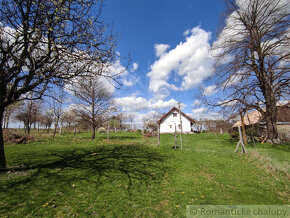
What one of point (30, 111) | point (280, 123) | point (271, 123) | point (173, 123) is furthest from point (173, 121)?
point (30, 111)

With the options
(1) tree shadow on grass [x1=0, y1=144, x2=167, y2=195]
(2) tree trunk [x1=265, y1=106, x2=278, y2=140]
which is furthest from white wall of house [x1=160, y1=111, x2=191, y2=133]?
(1) tree shadow on grass [x1=0, y1=144, x2=167, y2=195]

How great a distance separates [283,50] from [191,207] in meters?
15.2

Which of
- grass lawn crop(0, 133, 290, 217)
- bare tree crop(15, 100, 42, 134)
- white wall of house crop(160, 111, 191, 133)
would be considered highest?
bare tree crop(15, 100, 42, 134)

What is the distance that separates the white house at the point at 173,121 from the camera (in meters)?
31.8

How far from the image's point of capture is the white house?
31844 millimetres

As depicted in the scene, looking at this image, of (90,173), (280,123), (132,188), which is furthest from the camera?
(280,123)

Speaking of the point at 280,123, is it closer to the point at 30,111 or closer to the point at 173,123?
the point at 173,123

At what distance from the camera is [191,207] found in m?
3.45

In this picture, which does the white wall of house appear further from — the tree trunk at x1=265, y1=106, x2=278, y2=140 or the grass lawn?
the grass lawn

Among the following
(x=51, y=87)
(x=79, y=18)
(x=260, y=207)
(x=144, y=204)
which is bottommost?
(x=260, y=207)

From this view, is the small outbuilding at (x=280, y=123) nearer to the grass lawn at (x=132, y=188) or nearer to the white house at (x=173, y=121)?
the grass lawn at (x=132, y=188)

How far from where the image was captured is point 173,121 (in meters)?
32.4

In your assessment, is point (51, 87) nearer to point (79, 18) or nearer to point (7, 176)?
point (79, 18)

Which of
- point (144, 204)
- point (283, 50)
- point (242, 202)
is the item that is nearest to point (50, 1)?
point (144, 204)
